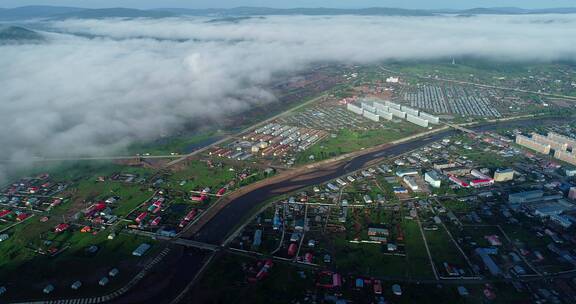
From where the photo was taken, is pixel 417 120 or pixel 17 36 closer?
pixel 417 120

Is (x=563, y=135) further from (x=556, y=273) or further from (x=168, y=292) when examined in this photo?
(x=168, y=292)

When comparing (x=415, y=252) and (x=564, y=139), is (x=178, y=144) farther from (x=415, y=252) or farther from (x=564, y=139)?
(x=564, y=139)

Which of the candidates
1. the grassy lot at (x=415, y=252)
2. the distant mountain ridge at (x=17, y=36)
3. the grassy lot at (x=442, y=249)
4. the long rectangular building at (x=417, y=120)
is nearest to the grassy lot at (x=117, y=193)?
the grassy lot at (x=415, y=252)

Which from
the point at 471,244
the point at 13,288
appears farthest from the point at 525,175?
the point at 13,288

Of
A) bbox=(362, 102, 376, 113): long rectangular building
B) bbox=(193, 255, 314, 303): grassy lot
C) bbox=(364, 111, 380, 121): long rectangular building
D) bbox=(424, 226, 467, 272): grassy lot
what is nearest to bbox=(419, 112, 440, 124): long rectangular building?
bbox=(364, 111, 380, 121): long rectangular building

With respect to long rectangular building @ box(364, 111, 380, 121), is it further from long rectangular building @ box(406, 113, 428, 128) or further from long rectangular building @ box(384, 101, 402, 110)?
long rectangular building @ box(384, 101, 402, 110)

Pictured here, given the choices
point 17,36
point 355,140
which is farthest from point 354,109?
point 17,36
